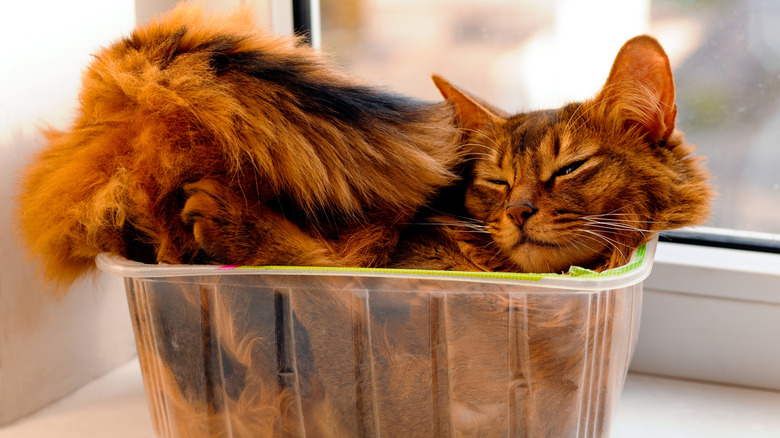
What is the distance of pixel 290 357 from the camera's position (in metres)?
0.90

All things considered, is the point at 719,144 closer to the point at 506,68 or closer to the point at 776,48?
the point at 776,48

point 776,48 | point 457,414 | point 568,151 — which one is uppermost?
point 776,48

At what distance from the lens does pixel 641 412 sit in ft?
3.91

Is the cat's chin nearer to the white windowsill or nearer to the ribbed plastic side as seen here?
the ribbed plastic side

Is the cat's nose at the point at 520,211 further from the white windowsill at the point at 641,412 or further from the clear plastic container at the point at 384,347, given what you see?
the white windowsill at the point at 641,412

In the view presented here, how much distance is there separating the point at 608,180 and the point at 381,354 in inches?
15.7

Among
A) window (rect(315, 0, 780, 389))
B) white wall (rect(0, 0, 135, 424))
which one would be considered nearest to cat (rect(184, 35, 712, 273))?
window (rect(315, 0, 780, 389))

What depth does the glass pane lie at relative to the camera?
4.33 ft

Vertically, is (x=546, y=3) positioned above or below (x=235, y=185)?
above

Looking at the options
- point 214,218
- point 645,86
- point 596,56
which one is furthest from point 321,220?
point 596,56

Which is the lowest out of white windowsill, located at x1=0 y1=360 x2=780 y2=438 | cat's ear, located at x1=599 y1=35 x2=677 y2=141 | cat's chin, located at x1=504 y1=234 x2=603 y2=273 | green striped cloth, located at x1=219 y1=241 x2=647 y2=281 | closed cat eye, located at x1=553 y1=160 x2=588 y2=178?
white windowsill, located at x1=0 y1=360 x2=780 y2=438

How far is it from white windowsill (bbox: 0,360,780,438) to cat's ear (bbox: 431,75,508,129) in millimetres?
576

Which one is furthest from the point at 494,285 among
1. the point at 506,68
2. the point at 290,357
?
the point at 506,68

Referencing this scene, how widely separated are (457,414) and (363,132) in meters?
0.41
